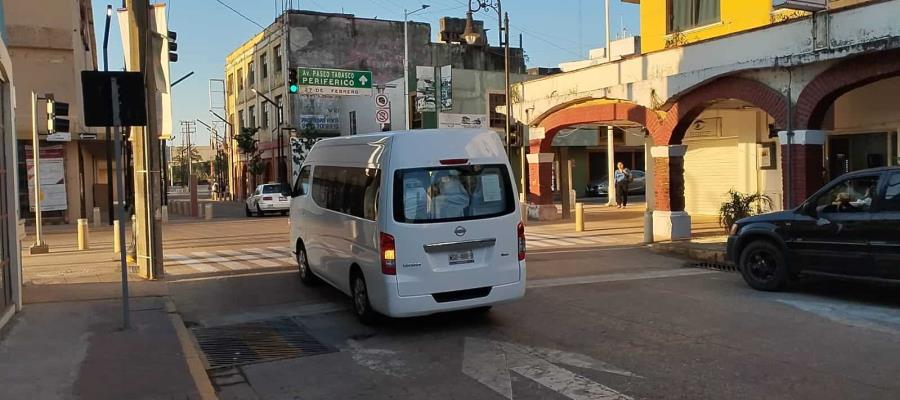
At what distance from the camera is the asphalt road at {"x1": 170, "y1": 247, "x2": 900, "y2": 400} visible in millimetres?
6008

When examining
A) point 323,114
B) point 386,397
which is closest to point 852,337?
point 386,397

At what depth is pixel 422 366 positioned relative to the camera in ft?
22.3

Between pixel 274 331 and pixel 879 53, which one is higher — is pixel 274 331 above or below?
below

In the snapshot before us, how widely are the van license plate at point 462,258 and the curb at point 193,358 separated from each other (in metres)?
2.79

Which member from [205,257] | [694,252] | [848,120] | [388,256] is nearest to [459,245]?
[388,256]

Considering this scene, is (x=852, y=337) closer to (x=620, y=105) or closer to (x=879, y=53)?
(x=879, y=53)

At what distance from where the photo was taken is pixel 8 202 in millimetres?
8906

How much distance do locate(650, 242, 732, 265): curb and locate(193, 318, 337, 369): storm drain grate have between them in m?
8.24

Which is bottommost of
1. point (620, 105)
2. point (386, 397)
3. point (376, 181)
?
point (386, 397)

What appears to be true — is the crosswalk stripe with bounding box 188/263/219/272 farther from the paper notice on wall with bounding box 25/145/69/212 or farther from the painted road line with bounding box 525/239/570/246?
the paper notice on wall with bounding box 25/145/69/212

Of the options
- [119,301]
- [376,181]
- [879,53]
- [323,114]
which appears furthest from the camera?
[323,114]

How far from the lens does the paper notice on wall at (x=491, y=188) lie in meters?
8.35

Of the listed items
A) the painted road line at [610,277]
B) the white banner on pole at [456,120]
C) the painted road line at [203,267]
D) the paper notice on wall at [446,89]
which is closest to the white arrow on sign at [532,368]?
the painted road line at [610,277]

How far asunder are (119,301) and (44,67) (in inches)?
845
